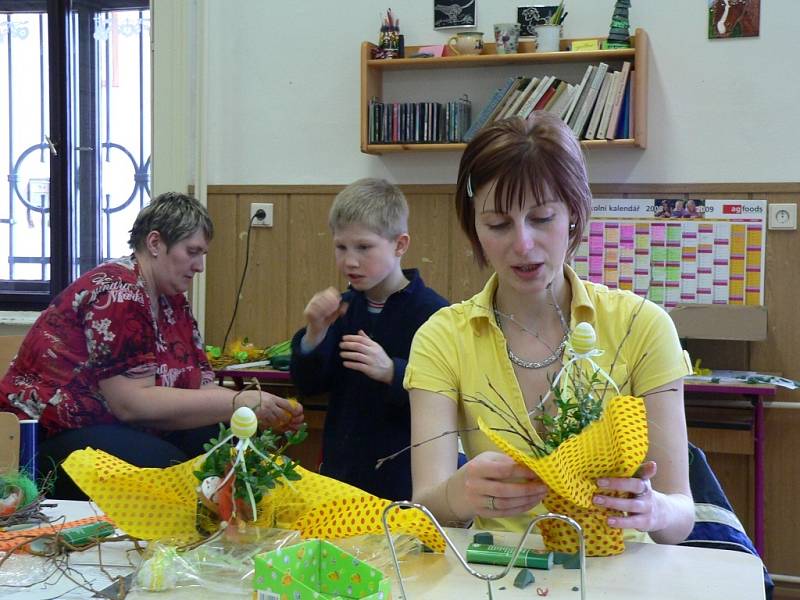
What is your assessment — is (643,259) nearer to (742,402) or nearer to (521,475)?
(742,402)

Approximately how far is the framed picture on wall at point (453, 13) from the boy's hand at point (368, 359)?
6.49ft

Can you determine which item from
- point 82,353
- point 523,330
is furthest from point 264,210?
point 523,330

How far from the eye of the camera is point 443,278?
374 centimetres

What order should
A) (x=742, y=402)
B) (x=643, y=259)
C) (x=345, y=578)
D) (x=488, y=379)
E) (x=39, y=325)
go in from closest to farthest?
(x=345, y=578)
(x=488, y=379)
(x=39, y=325)
(x=742, y=402)
(x=643, y=259)

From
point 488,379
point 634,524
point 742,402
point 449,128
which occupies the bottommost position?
point 742,402

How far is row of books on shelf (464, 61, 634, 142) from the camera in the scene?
11.0 feet

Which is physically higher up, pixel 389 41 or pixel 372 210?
pixel 389 41

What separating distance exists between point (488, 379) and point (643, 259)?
221 cm

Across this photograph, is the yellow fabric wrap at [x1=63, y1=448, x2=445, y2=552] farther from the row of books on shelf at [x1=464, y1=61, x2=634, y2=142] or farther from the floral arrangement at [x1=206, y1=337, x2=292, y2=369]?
the row of books on shelf at [x1=464, y1=61, x2=634, y2=142]

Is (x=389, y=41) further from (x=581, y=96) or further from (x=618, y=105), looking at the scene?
(x=618, y=105)

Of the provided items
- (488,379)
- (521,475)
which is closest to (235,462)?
(521,475)

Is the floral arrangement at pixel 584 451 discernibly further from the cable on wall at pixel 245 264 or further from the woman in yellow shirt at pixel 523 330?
the cable on wall at pixel 245 264

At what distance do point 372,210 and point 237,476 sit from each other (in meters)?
1.30

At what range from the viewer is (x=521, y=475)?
3.56 ft
